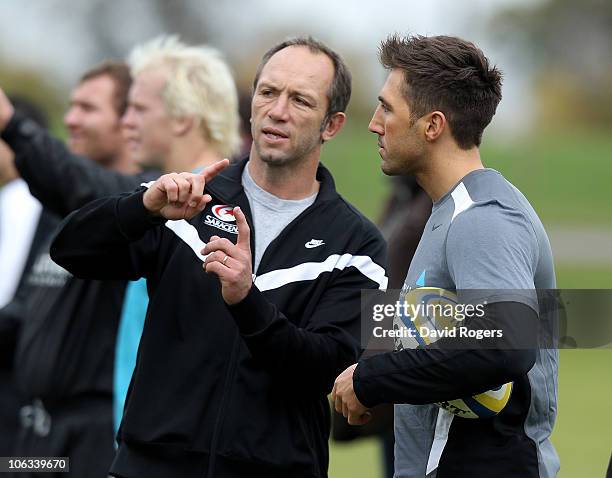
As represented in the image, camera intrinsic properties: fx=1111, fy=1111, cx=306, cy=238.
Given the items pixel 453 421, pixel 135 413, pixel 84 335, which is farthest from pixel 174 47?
pixel 453 421

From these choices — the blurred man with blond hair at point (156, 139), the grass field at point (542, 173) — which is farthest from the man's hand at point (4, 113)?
the grass field at point (542, 173)

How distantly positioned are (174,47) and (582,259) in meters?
18.0

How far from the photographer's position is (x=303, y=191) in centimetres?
420

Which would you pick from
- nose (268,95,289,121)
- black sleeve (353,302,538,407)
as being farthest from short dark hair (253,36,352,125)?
black sleeve (353,302,538,407)

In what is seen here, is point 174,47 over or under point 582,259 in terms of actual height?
under

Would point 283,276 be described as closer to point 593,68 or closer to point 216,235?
point 216,235

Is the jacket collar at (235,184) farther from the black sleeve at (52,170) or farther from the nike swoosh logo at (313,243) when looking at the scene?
the black sleeve at (52,170)

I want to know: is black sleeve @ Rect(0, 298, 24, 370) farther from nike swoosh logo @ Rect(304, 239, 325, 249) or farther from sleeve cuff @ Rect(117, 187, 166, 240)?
nike swoosh logo @ Rect(304, 239, 325, 249)

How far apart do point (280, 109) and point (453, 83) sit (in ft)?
2.62

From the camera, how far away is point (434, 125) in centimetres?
353

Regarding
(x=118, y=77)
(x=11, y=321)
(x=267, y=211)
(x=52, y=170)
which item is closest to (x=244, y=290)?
(x=267, y=211)

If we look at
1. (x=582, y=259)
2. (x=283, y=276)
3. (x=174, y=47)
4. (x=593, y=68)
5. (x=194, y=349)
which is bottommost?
(x=194, y=349)

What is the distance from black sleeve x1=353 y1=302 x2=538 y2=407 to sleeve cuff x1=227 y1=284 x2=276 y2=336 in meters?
0.46

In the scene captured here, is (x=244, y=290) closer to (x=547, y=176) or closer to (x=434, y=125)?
(x=434, y=125)
